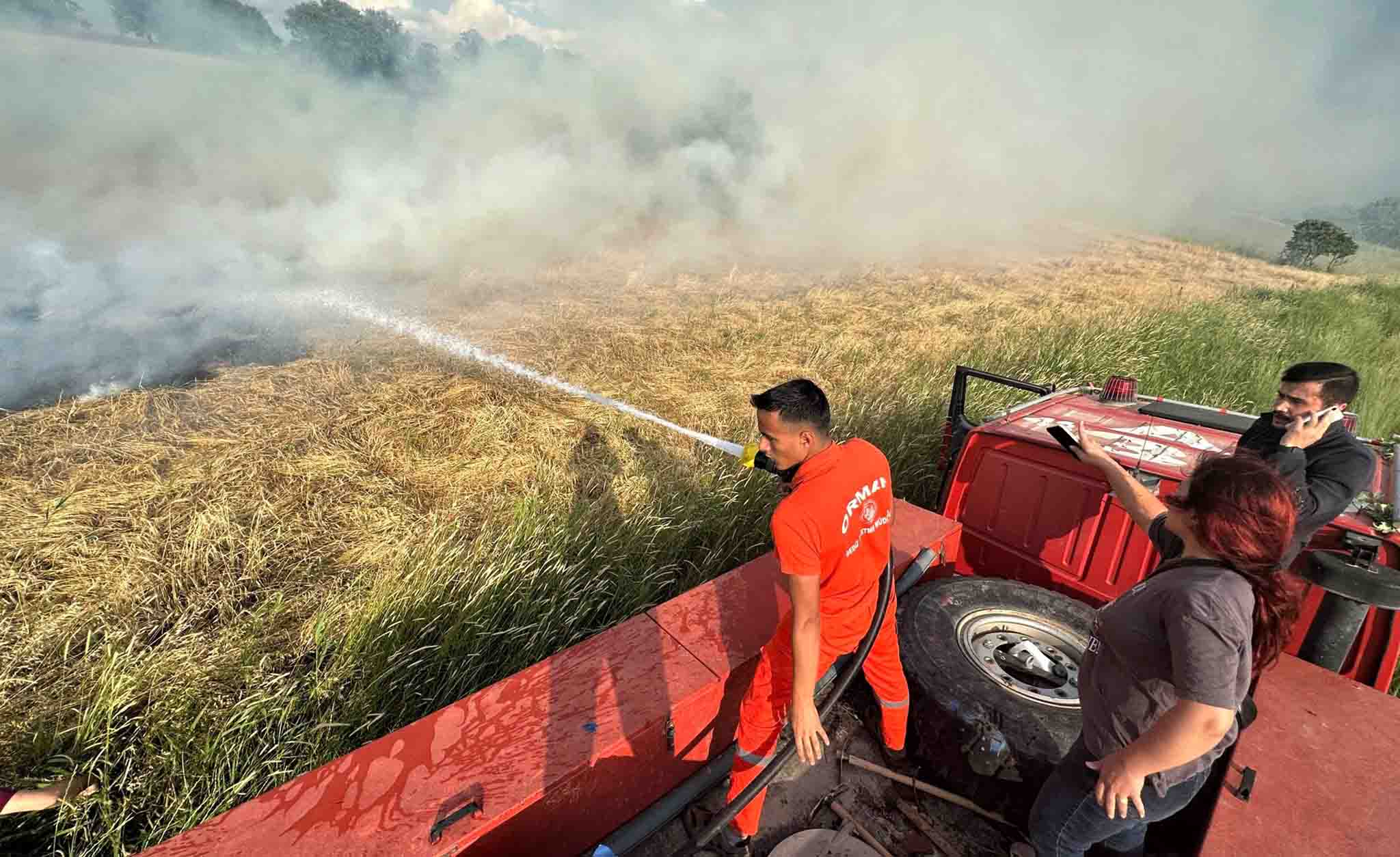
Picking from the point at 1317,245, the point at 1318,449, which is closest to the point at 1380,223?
the point at 1317,245

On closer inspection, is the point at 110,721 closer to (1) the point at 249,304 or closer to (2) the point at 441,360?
(2) the point at 441,360

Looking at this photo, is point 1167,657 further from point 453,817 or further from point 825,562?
point 453,817

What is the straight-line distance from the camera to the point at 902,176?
72.7ft

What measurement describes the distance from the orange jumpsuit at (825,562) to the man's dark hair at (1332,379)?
1.69m

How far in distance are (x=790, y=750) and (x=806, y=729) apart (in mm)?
183

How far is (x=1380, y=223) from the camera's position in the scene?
5178 centimetres

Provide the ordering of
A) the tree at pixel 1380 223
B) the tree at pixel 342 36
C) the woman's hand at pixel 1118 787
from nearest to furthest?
the woman's hand at pixel 1118 787 < the tree at pixel 342 36 < the tree at pixel 1380 223

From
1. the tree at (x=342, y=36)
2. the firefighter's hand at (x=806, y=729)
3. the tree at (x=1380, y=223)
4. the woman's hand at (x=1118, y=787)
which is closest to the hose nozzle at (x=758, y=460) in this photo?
the firefighter's hand at (x=806, y=729)

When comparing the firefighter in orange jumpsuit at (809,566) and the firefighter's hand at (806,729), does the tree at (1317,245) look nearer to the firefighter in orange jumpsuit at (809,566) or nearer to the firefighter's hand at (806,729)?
the firefighter in orange jumpsuit at (809,566)

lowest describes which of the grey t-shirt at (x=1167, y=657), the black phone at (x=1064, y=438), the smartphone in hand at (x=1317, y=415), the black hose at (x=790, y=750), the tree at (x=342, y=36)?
the black hose at (x=790, y=750)

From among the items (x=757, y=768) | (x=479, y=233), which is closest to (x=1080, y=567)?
(x=757, y=768)

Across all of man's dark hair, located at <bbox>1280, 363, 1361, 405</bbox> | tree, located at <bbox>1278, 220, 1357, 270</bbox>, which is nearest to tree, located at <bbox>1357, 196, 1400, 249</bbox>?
tree, located at <bbox>1278, 220, 1357, 270</bbox>

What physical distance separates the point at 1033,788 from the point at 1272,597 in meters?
1.19

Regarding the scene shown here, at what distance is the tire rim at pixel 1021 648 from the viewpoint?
8.22ft
